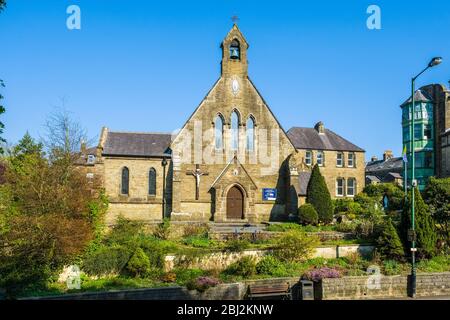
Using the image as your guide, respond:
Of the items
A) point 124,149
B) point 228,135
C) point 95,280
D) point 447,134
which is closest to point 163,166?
point 124,149

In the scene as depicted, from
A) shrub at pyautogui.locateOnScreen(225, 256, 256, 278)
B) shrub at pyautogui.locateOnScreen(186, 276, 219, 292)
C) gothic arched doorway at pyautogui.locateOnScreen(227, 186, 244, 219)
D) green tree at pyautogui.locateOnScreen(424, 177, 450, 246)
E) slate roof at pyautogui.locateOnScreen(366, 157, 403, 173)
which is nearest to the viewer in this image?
shrub at pyautogui.locateOnScreen(186, 276, 219, 292)

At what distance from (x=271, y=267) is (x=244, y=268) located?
5.70 ft

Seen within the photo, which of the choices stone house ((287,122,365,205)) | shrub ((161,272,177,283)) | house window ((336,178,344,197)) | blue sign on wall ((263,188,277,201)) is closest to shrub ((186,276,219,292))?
shrub ((161,272,177,283))

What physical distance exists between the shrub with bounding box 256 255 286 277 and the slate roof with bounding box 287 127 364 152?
33.0 metres

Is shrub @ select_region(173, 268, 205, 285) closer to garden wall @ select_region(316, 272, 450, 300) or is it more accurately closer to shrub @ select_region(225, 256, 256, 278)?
shrub @ select_region(225, 256, 256, 278)

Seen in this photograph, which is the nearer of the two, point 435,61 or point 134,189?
point 435,61

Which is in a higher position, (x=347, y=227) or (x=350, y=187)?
(x=350, y=187)

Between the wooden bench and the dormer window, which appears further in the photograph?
the dormer window

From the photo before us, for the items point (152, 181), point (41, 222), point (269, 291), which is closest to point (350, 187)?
point (152, 181)

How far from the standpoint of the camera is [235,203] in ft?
126

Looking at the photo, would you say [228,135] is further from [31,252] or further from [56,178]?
[31,252]

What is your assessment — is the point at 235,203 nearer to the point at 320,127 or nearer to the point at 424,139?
the point at 320,127

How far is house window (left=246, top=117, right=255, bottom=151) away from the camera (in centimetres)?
3928

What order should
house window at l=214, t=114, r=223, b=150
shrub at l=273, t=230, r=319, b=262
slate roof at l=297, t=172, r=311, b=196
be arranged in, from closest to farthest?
shrub at l=273, t=230, r=319, b=262, house window at l=214, t=114, r=223, b=150, slate roof at l=297, t=172, r=311, b=196
